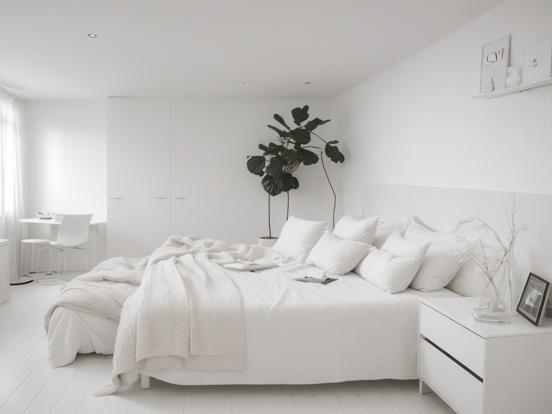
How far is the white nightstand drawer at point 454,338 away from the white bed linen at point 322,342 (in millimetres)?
206

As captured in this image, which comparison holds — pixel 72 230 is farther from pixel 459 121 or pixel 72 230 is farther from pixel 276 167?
pixel 459 121

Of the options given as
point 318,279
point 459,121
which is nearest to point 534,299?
point 318,279

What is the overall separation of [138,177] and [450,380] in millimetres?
5497

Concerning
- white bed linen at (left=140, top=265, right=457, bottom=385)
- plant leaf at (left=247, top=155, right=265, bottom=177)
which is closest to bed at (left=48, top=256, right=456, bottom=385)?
white bed linen at (left=140, top=265, right=457, bottom=385)

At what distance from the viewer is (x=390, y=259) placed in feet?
11.9

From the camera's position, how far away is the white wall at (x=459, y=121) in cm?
305

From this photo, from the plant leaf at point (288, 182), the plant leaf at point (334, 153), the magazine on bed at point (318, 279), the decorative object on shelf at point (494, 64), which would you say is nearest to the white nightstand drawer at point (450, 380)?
the magazine on bed at point (318, 279)

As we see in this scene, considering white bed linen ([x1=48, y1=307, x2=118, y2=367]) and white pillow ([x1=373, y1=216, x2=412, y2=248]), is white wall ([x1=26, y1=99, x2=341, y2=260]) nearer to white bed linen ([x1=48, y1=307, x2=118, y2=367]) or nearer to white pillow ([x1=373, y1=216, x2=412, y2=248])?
white pillow ([x1=373, y1=216, x2=412, y2=248])

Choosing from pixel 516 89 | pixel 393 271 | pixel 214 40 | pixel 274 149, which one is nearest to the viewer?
pixel 516 89

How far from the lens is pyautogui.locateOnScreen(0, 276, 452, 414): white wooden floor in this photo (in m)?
2.95

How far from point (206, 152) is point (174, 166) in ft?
1.59

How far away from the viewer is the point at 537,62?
295 cm

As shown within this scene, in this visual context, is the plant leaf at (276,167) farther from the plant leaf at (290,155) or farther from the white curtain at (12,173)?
the white curtain at (12,173)

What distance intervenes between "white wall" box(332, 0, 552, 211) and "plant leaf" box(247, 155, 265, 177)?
1.38 m
